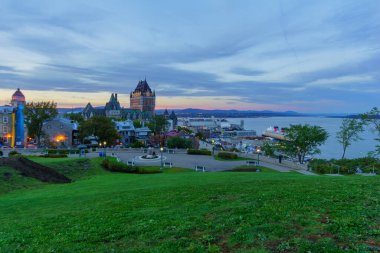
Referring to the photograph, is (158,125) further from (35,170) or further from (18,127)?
(35,170)

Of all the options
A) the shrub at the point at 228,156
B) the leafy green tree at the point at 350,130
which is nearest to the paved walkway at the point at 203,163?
the shrub at the point at 228,156

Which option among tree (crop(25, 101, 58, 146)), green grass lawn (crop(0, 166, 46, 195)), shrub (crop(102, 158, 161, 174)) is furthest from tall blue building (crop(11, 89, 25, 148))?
green grass lawn (crop(0, 166, 46, 195))

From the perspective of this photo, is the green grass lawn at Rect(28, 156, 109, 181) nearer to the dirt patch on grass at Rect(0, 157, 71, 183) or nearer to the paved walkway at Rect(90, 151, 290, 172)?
the dirt patch on grass at Rect(0, 157, 71, 183)

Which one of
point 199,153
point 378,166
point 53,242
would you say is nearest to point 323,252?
point 53,242

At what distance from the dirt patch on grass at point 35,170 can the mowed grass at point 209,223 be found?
11.6m

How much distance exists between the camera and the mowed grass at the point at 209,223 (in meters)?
7.43

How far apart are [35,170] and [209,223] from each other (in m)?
22.3

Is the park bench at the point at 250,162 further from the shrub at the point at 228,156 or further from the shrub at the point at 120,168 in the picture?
the shrub at the point at 120,168

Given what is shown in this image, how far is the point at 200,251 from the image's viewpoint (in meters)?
7.17

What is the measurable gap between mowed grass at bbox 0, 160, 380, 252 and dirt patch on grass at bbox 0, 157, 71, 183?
11594 millimetres

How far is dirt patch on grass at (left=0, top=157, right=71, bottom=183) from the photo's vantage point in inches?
995

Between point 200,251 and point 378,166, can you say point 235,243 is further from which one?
point 378,166

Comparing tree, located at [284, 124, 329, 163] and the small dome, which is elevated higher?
the small dome

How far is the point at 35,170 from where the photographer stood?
26.5 meters
